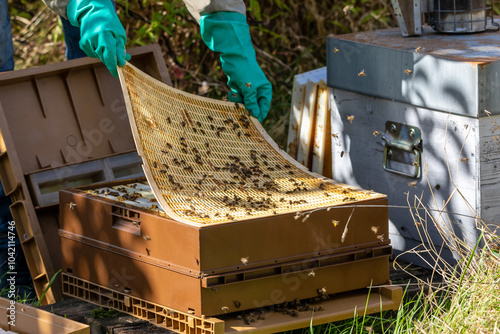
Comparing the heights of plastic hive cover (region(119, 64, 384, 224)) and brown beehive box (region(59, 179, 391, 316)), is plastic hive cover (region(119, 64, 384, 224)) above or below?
above

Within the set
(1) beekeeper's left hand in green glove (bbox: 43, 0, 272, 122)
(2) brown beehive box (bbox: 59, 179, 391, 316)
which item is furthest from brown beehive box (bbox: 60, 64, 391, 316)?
(1) beekeeper's left hand in green glove (bbox: 43, 0, 272, 122)

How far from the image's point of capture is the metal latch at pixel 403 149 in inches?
120

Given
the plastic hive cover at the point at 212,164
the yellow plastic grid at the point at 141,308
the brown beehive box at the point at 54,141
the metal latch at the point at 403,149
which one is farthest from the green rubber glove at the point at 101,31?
the metal latch at the point at 403,149

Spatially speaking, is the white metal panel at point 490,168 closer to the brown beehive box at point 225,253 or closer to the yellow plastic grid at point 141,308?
the brown beehive box at point 225,253

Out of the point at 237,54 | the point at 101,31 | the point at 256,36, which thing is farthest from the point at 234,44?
the point at 256,36

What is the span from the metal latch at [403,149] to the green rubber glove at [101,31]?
3.84 ft

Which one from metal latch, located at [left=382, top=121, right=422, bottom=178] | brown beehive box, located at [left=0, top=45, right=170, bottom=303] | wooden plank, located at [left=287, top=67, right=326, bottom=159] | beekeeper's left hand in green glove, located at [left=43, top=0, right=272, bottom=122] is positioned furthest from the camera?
wooden plank, located at [left=287, top=67, right=326, bottom=159]

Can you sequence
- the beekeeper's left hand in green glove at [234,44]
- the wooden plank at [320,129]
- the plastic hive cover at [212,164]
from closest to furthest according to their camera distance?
the plastic hive cover at [212,164] → the beekeeper's left hand in green glove at [234,44] → the wooden plank at [320,129]

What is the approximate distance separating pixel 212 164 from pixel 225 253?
2.10ft

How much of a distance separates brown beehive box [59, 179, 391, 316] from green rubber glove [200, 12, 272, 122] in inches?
38.1

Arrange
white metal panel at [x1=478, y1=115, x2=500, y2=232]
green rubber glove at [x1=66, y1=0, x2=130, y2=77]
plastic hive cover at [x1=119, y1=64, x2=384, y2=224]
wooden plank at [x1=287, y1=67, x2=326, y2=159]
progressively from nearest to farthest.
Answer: plastic hive cover at [x1=119, y1=64, x2=384, y2=224] → white metal panel at [x1=478, y1=115, x2=500, y2=232] → green rubber glove at [x1=66, y1=0, x2=130, y2=77] → wooden plank at [x1=287, y1=67, x2=326, y2=159]

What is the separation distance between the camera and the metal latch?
10.0 ft

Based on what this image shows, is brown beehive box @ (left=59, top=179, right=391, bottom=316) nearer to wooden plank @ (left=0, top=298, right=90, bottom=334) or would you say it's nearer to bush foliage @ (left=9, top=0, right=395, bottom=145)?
wooden plank @ (left=0, top=298, right=90, bottom=334)

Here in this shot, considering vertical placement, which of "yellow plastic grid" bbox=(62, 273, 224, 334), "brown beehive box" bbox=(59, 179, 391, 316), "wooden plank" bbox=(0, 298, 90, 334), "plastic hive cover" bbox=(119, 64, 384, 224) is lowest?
"yellow plastic grid" bbox=(62, 273, 224, 334)
